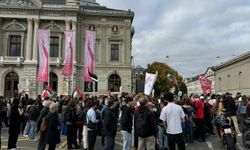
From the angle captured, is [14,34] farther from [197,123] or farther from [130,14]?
[197,123]

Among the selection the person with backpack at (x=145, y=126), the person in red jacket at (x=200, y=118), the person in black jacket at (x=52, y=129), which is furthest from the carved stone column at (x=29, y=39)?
the person with backpack at (x=145, y=126)

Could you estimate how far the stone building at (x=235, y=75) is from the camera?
1686 inches

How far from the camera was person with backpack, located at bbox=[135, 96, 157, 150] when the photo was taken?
26.7ft

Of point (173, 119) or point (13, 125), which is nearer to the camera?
point (173, 119)

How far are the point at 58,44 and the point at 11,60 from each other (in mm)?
6404

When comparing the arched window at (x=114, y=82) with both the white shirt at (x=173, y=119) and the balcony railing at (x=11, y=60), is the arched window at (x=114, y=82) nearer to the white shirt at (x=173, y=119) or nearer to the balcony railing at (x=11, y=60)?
the balcony railing at (x=11, y=60)

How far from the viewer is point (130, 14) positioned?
1673 inches

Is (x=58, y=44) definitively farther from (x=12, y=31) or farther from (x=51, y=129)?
(x=51, y=129)

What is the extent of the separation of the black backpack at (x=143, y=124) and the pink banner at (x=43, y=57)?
54.5 ft

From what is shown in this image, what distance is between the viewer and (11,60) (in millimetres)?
39094

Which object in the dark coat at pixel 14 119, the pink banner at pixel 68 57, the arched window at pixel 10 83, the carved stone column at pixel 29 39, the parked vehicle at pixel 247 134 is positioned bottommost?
the parked vehicle at pixel 247 134

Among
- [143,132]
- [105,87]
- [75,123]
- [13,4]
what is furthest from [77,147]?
[13,4]

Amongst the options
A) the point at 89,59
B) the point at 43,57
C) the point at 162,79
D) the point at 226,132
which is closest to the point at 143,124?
the point at 226,132

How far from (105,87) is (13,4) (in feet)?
53.3
